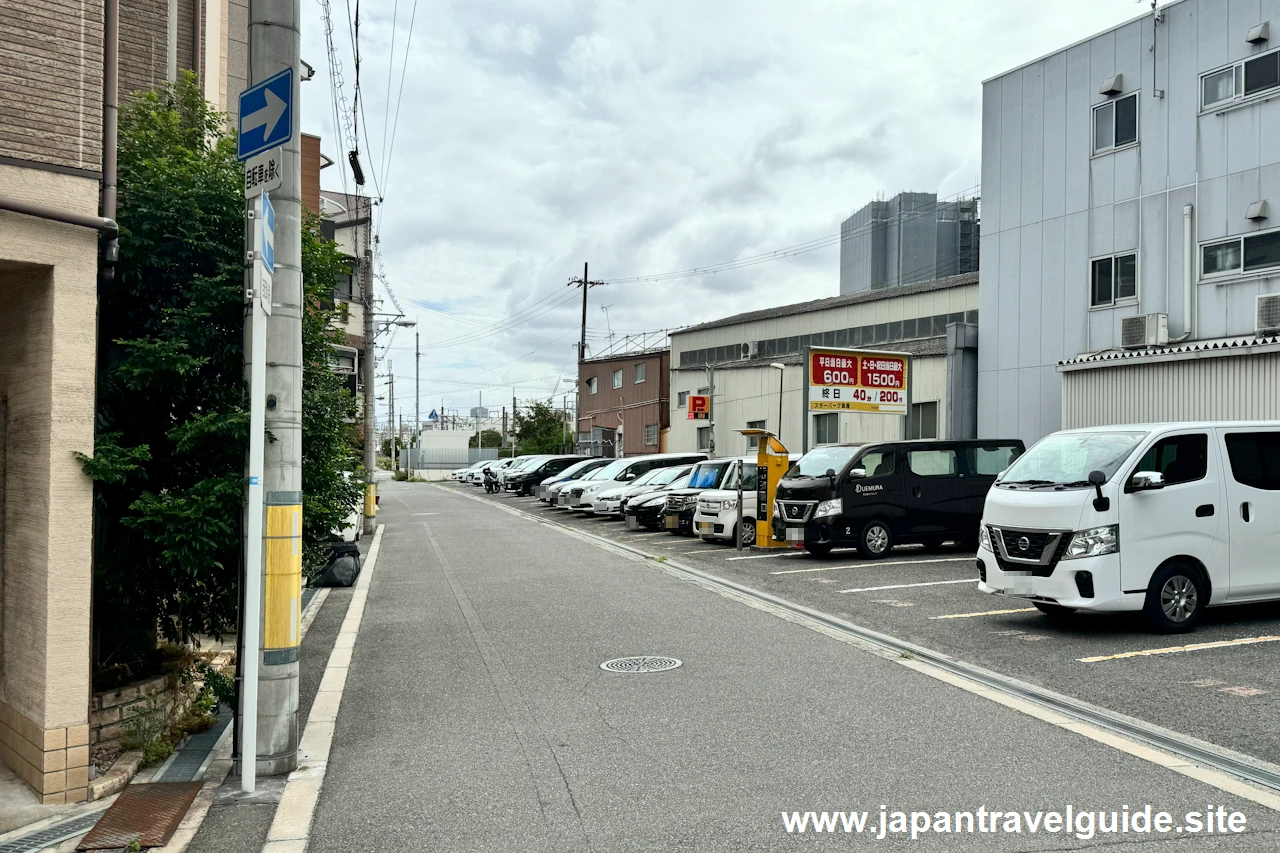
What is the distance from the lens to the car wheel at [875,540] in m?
16.5

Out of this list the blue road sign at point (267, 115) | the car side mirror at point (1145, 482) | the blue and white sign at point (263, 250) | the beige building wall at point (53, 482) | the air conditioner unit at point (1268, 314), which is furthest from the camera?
the air conditioner unit at point (1268, 314)

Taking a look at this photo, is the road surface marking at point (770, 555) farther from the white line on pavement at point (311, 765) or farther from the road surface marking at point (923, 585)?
the white line on pavement at point (311, 765)

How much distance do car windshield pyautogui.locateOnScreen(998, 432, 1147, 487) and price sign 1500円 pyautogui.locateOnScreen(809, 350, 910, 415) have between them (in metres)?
9.96

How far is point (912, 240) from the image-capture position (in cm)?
5303

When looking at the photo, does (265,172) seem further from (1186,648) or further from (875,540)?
(875,540)

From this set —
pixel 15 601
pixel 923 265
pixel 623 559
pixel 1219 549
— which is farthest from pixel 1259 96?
pixel 923 265

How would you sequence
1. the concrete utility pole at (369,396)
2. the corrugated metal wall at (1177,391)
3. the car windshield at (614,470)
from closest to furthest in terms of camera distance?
the corrugated metal wall at (1177,391) → the concrete utility pole at (369,396) → the car windshield at (614,470)

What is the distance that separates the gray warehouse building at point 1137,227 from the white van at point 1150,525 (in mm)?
6339

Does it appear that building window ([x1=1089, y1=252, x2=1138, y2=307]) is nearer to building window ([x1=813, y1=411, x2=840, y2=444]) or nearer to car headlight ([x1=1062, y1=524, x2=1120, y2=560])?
car headlight ([x1=1062, y1=524, x2=1120, y2=560])

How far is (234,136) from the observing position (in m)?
7.45

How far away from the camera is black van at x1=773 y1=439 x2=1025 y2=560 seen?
1647cm

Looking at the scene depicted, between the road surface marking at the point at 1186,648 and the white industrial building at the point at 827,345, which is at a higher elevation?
the white industrial building at the point at 827,345

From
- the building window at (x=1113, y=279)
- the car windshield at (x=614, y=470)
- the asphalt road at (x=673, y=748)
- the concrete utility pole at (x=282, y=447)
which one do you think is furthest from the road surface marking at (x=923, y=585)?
the car windshield at (x=614, y=470)

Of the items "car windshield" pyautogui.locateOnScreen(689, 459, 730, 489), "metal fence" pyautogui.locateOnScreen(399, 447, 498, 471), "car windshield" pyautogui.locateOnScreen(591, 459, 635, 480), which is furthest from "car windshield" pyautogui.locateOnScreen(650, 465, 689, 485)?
"metal fence" pyautogui.locateOnScreen(399, 447, 498, 471)
